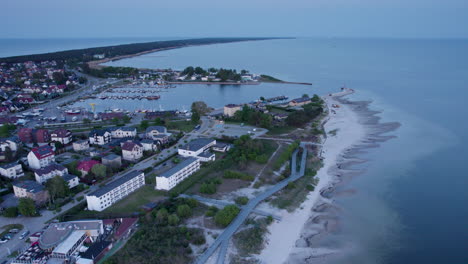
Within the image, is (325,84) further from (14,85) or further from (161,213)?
(14,85)

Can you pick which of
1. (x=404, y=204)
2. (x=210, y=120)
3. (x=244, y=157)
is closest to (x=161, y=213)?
(x=244, y=157)

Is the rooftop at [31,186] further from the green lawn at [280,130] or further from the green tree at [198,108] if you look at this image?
the green tree at [198,108]

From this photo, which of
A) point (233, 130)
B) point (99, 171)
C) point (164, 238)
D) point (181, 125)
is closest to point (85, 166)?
point (99, 171)

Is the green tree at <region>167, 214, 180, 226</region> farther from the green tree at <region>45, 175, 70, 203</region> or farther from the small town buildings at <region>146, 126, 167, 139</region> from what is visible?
the small town buildings at <region>146, 126, 167, 139</region>

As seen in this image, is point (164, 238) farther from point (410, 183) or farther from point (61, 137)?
point (61, 137)

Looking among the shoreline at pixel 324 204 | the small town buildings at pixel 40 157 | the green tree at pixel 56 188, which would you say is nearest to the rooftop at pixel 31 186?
the green tree at pixel 56 188

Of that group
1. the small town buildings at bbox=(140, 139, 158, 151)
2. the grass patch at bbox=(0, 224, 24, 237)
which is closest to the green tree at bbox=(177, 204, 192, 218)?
the grass patch at bbox=(0, 224, 24, 237)
